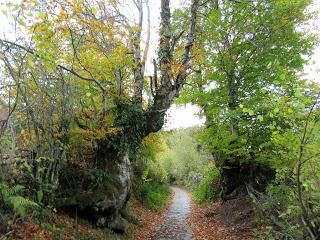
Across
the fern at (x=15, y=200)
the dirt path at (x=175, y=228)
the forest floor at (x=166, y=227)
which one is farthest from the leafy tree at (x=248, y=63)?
the fern at (x=15, y=200)

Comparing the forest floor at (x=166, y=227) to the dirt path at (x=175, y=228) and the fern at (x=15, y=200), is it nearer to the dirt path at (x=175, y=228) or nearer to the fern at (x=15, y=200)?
the dirt path at (x=175, y=228)

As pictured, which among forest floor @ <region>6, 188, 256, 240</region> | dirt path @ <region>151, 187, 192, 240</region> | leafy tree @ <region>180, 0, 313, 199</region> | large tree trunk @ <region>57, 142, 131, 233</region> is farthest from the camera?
leafy tree @ <region>180, 0, 313, 199</region>

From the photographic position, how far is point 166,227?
11.9 meters

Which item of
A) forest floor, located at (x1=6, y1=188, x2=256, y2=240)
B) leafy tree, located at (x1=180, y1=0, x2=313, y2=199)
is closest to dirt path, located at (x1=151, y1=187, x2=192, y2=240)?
forest floor, located at (x1=6, y1=188, x2=256, y2=240)

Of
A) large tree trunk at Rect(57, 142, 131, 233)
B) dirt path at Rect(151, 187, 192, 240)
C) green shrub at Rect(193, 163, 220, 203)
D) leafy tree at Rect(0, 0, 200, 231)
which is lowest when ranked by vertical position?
dirt path at Rect(151, 187, 192, 240)

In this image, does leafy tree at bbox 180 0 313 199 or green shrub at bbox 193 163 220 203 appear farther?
green shrub at bbox 193 163 220 203

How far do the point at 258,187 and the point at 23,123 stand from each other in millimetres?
9885

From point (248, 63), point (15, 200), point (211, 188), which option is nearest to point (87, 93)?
point (15, 200)

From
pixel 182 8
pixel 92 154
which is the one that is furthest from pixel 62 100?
pixel 182 8

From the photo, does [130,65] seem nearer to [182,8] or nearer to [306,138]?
[306,138]

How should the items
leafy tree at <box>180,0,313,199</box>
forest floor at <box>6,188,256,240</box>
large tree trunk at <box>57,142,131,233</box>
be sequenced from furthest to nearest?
leafy tree at <box>180,0,313,199</box> → large tree trunk at <box>57,142,131,233</box> → forest floor at <box>6,188,256,240</box>

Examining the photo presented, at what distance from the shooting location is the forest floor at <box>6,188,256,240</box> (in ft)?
20.0

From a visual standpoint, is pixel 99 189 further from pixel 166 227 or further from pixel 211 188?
pixel 211 188

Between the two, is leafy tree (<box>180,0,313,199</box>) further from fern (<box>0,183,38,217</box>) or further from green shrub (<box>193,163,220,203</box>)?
fern (<box>0,183,38,217</box>)
